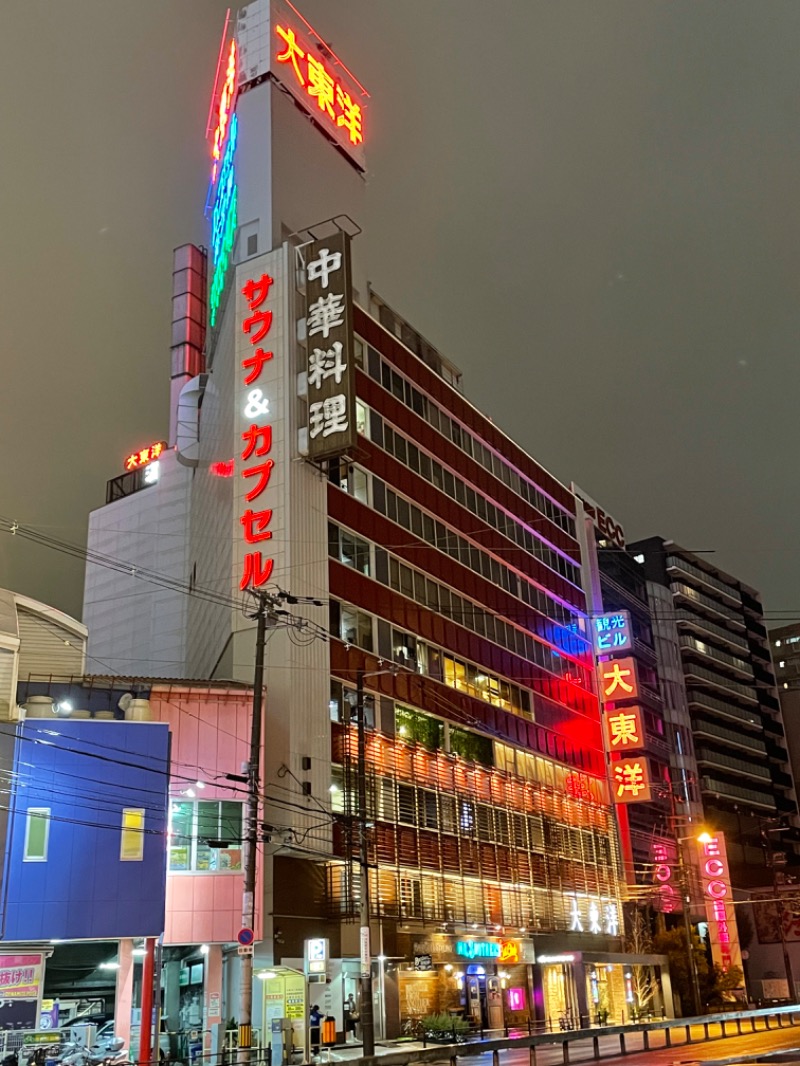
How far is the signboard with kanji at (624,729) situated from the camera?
67.8 meters

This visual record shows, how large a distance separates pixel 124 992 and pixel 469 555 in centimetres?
3249

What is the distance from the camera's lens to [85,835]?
2916 cm

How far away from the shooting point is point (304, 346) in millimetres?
45875

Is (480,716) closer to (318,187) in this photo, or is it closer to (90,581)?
(318,187)

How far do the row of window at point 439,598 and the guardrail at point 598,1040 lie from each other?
19954 millimetres

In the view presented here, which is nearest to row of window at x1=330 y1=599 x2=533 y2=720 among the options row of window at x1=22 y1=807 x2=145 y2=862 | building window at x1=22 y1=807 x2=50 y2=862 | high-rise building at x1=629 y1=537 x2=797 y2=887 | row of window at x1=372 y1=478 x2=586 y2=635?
row of window at x1=372 y1=478 x2=586 y2=635

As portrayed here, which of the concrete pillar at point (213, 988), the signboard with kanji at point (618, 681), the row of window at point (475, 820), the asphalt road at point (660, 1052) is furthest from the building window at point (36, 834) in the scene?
the signboard with kanji at point (618, 681)

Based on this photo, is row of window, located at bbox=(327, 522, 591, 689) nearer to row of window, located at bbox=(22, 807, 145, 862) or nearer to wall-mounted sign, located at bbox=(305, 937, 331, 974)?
wall-mounted sign, located at bbox=(305, 937, 331, 974)

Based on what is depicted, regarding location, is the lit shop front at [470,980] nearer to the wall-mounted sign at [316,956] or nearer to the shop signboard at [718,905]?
the wall-mounted sign at [316,956]

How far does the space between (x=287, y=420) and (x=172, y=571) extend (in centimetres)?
2829

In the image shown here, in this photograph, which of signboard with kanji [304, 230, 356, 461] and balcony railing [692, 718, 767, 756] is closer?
signboard with kanji [304, 230, 356, 461]

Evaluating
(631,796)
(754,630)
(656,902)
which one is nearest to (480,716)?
(631,796)

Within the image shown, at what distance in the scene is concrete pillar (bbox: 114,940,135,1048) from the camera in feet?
93.1

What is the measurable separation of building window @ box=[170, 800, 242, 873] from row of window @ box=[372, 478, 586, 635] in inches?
740
